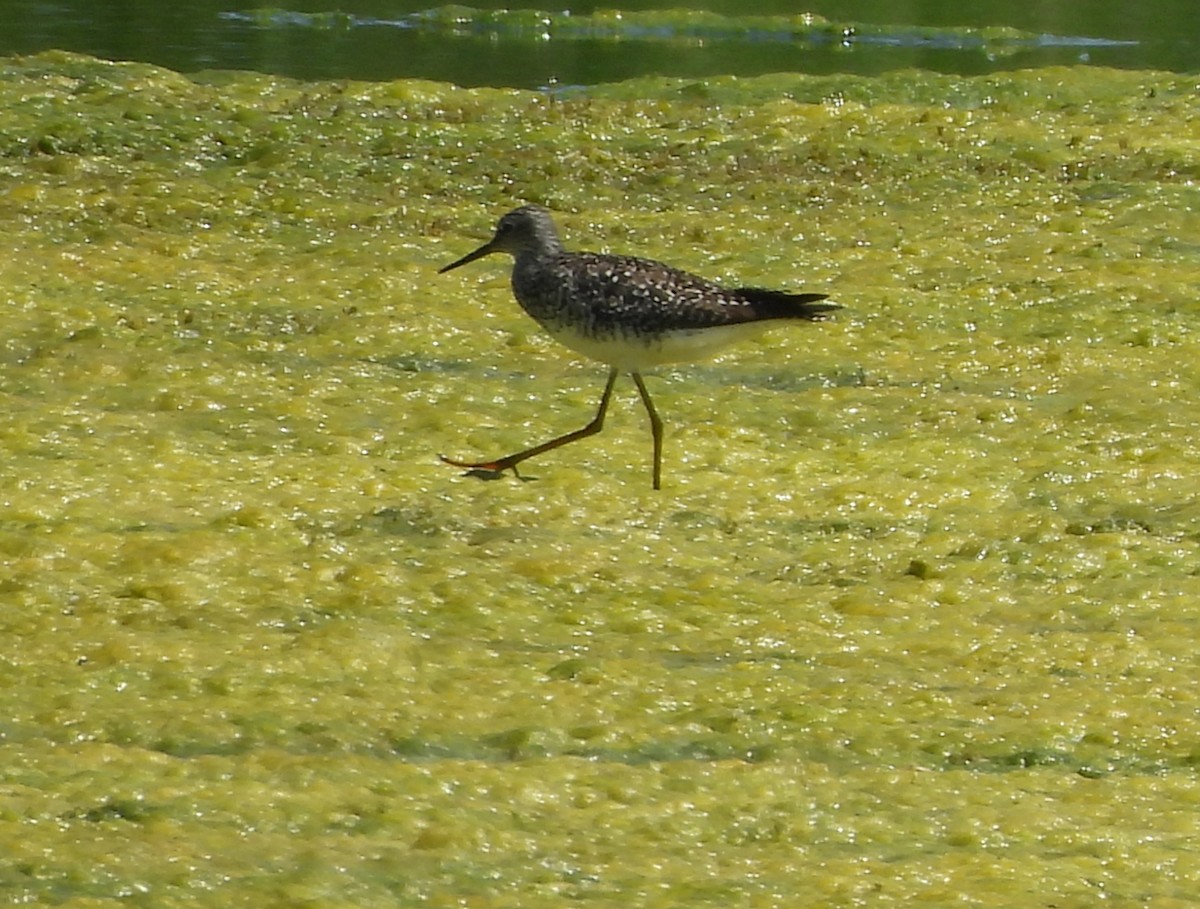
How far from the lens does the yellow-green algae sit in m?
4.18

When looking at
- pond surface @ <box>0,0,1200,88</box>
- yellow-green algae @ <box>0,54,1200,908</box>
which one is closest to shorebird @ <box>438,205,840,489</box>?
yellow-green algae @ <box>0,54,1200,908</box>

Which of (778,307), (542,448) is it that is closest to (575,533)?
(542,448)

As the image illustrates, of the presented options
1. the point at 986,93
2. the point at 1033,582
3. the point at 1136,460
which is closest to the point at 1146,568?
the point at 1033,582

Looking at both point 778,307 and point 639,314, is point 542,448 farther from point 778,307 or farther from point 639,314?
point 778,307

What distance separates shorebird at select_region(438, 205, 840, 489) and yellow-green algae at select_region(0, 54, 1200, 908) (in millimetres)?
245

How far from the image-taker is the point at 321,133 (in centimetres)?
1021

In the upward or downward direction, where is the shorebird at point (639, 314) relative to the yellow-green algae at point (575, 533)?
upward

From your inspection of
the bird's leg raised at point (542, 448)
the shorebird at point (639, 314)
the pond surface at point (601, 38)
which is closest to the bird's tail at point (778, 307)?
the shorebird at point (639, 314)

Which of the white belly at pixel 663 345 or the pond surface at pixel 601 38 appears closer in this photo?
the white belly at pixel 663 345

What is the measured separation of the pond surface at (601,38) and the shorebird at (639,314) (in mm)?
6226

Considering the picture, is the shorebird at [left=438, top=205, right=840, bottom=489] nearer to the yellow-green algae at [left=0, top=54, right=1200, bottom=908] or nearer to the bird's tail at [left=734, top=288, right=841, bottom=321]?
the bird's tail at [left=734, top=288, right=841, bottom=321]

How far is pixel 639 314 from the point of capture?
6.34 m

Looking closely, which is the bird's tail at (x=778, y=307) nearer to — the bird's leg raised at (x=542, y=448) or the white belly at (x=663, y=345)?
the white belly at (x=663, y=345)

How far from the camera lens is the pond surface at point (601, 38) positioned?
13188 mm
